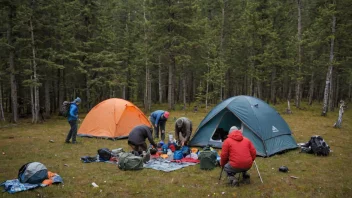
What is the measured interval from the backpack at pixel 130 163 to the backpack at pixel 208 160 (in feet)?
6.74

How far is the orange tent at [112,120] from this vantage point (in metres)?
14.5

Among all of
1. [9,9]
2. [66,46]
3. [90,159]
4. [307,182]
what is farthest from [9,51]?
[307,182]

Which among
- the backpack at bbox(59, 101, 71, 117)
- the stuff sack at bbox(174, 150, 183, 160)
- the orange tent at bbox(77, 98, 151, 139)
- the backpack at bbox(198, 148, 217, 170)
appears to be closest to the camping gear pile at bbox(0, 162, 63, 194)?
the stuff sack at bbox(174, 150, 183, 160)

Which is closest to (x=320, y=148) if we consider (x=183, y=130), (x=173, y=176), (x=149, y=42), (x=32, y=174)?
(x=183, y=130)

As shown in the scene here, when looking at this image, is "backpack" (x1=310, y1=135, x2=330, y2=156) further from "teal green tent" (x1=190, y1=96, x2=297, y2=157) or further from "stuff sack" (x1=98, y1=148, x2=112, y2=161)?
"stuff sack" (x1=98, y1=148, x2=112, y2=161)

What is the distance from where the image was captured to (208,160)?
9.33m

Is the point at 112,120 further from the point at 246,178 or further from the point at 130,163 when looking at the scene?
the point at 246,178

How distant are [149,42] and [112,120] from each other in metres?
13.8

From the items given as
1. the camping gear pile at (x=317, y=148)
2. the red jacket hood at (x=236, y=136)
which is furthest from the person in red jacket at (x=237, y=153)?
the camping gear pile at (x=317, y=148)

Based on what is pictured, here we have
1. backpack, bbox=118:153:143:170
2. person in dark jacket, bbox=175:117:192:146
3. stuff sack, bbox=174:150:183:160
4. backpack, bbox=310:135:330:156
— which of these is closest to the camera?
backpack, bbox=118:153:143:170

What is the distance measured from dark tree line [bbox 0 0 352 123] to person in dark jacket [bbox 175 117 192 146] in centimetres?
1265

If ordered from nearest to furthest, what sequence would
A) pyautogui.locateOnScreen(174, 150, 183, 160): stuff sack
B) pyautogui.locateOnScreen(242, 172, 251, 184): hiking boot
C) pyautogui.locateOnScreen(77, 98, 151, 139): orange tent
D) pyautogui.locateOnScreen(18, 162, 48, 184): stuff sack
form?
1. pyautogui.locateOnScreen(18, 162, 48, 184): stuff sack
2. pyautogui.locateOnScreen(242, 172, 251, 184): hiking boot
3. pyautogui.locateOnScreen(174, 150, 183, 160): stuff sack
4. pyautogui.locateOnScreen(77, 98, 151, 139): orange tent

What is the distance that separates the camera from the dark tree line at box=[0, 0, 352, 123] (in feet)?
68.2

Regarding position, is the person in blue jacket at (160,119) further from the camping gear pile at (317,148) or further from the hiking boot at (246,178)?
the camping gear pile at (317,148)
